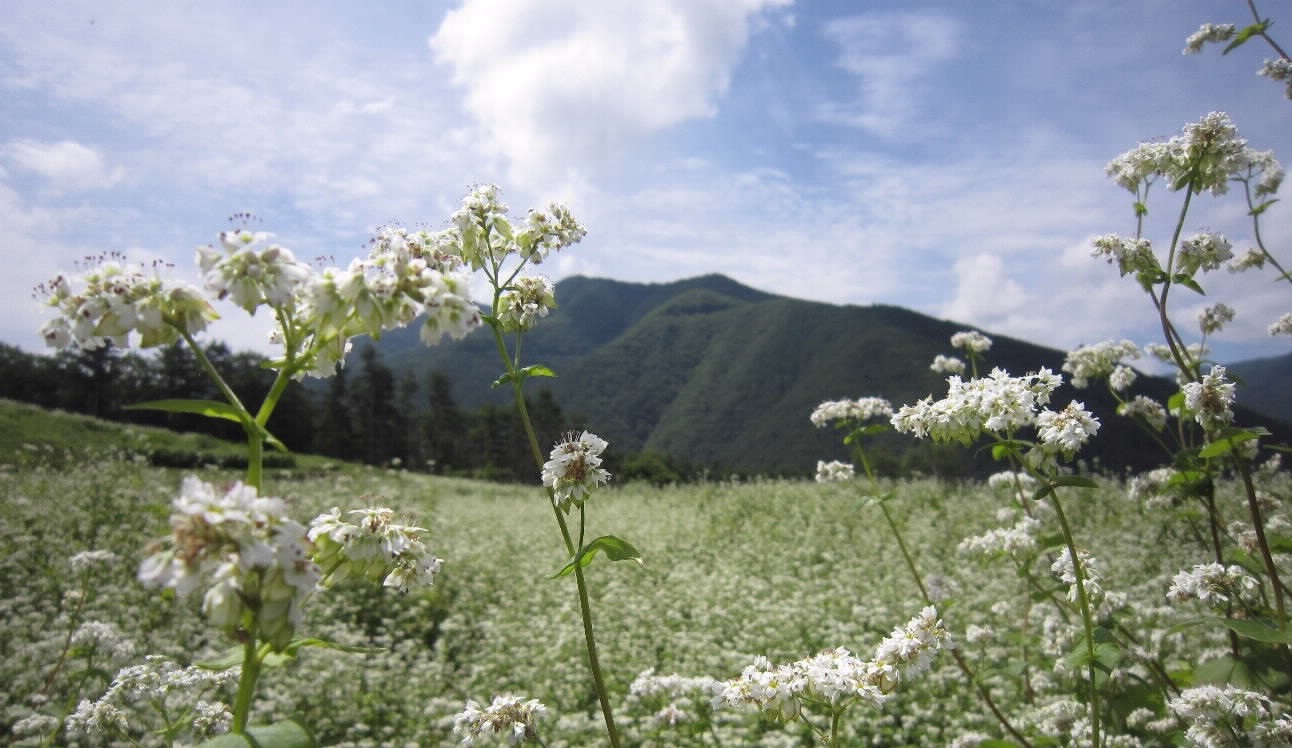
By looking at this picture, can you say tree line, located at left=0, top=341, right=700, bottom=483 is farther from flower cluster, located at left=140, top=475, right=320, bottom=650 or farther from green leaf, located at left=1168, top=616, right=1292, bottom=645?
flower cluster, located at left=140, top=475, right=320, bottom=650

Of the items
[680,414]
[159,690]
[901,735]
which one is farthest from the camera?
[680,414]

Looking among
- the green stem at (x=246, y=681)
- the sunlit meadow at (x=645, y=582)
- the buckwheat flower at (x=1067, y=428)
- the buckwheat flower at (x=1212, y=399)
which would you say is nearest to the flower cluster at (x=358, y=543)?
the sunlit meadow at (x=645, y=582)

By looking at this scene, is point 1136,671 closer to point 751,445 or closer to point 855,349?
point 751,445

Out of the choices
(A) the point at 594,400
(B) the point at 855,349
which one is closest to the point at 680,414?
(A) the point at 594,400

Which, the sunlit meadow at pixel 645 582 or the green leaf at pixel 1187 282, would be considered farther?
the green leaf at pixel 1187 282

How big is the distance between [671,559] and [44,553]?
877 centimetres

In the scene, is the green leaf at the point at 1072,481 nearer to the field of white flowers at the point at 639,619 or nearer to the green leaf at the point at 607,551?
the green leaf at the point at 607,551

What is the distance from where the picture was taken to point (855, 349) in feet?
580

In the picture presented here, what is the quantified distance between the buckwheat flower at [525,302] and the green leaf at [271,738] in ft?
5.41

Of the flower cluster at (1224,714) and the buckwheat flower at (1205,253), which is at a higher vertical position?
the buckwheat flower at (1205,253)

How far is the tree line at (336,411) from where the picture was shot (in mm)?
58469

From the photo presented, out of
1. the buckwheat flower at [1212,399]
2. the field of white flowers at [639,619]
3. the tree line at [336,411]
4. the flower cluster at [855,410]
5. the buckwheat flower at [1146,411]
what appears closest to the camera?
the buckwheat flower at [1212,399]

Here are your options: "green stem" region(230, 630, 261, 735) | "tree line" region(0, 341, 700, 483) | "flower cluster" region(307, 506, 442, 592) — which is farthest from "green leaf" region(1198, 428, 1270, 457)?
"tree line" region(0, 341, 700, 483)

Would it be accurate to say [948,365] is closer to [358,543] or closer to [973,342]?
[973,342]
